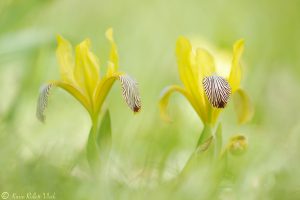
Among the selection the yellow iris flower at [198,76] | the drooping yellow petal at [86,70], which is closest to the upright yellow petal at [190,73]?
the yellow iris flower at [198,76]

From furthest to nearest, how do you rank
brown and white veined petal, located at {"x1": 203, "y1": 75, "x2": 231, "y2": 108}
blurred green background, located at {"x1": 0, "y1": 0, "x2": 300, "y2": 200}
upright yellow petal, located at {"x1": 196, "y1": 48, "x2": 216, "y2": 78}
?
upright yellow petal, located at {"x1": 196, "y1": 48, "x2": 216, "y2": 78} → brown and white veined petal, located at {"x1": 203, "y1": 75, "x2": 231, "y2": 108} → blurred green background, located at {"x1": 0, "y1": 0, "x2": 300, "y2": 200}

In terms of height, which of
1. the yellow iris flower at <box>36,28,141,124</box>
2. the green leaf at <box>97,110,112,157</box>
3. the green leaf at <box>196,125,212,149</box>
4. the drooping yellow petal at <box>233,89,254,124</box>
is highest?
the drooping yellow petal at <box>233,89,254,124</box>

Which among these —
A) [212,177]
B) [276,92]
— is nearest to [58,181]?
[212,177]

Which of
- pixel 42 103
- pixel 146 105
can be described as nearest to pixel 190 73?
pixel 42 103

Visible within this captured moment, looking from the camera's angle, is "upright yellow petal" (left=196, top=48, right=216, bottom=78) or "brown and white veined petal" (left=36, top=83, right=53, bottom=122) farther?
"upright yellow petal" (left=196, top=48, right=216, bottom=78)

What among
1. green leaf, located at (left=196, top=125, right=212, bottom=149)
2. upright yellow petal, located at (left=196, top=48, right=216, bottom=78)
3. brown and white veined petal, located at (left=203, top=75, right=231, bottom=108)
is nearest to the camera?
brown and white veined petal, located at (left=203, top=75, right=231, bottom=108)

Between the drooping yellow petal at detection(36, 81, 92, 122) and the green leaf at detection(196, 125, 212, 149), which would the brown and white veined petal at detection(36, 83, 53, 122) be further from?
the green leaf at detection(196, 125, 212, 149)

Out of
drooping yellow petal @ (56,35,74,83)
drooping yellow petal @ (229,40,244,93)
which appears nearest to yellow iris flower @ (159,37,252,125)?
drooping yellow petal @ (229,40,244,93)
